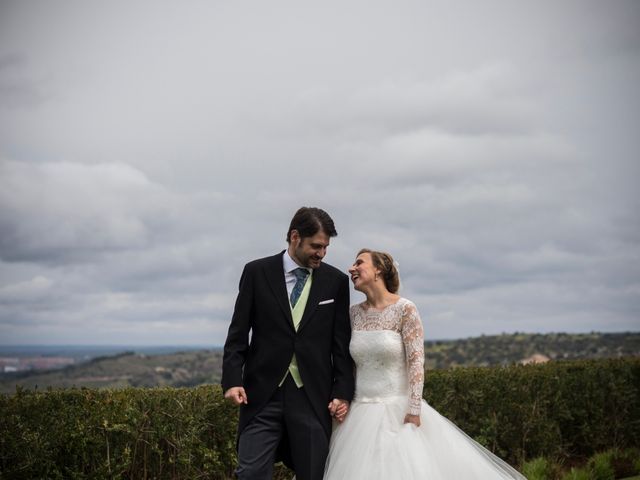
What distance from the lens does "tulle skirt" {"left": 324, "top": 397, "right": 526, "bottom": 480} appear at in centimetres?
538

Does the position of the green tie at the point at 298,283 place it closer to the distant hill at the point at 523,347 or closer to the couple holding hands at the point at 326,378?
the couple holding hands at the point at 326,378

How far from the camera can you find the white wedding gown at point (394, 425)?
5406mm

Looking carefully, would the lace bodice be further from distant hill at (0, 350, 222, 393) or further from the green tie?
distant hill at (0, 350, 222, 393)

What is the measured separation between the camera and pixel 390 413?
5.65 metres

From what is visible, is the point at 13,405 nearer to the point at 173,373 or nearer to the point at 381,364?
the point at 381,364

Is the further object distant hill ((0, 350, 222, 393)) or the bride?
distant hill ((0, 350, 222, 393))

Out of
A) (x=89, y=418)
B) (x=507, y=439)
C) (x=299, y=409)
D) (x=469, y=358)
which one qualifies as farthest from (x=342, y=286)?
(x=469, y=358)

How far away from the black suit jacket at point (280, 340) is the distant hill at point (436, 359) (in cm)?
1909

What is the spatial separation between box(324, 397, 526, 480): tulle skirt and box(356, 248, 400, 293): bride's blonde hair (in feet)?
2.93

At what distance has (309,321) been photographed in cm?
552

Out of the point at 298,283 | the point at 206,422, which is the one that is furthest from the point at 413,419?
the point at 206,422

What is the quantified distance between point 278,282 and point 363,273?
2.27ft

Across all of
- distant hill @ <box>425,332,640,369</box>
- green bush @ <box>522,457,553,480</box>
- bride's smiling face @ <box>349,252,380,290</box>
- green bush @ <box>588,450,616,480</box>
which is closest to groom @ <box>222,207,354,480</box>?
bride's smiling face @ <box>349,252,380,290</box>

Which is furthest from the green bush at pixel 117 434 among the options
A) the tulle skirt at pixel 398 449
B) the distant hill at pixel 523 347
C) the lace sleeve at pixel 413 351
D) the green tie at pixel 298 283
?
the distant hill at pixel 523 347
